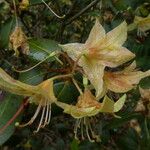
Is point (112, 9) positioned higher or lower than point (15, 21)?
lower

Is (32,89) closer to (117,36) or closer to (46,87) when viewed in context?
(46,87)

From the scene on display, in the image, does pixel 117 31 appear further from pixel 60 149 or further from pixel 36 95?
pixel 60 149

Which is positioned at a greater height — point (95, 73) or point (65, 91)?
point (95, 73)

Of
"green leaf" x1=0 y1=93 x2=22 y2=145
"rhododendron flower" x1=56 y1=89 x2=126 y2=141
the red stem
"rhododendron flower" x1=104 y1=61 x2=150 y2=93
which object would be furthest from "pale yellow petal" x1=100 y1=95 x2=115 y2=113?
"green leaf" x1=0 y1=93 x2=22 y2=145

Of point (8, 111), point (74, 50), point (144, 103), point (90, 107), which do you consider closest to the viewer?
point (90, 107)

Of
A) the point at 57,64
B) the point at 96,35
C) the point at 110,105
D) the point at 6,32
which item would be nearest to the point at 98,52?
the point at 96,35

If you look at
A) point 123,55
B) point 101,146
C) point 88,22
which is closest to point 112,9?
point 88,22

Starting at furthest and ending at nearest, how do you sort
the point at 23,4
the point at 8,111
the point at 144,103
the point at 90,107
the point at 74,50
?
the point at 144,103 < the point at 23,4 < the point at 8,111 < the point at 74,50 < the point at 90,107
